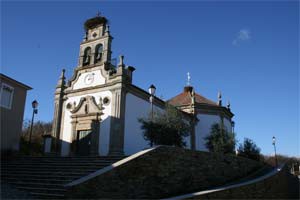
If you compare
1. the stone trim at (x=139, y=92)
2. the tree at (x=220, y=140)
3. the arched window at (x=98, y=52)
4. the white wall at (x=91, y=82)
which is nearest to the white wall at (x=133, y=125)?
the stone trim at (x=139, y=92)

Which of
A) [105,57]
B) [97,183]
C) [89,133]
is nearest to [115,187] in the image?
[97,183]

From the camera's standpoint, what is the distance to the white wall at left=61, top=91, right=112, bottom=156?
19.8m

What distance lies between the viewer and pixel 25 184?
11664mm

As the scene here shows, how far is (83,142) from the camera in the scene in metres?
21.3

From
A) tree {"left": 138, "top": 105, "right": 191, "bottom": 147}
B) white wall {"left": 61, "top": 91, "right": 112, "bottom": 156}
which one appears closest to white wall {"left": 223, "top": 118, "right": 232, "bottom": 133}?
tree {"left": 138, "top": 105, "right": 191, "bottom": 147}

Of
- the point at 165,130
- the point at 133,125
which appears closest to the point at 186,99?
the point at 133,125

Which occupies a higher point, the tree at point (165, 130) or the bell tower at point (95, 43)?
the bell tower at point (95, 43)

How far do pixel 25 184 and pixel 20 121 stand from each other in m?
8.60

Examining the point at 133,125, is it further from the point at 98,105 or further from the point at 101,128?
the point at 98,105

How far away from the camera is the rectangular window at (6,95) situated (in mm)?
17938

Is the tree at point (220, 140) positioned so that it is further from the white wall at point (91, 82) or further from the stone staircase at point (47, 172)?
the stone staircase at point (47, 172)

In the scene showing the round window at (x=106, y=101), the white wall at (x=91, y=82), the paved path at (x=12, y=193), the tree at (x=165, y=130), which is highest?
the white wall at (x=91, y=82)

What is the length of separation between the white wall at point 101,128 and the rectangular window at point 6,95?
5139mm

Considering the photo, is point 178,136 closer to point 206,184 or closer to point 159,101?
point 206,184
